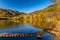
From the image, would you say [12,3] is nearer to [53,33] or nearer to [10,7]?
[10,7]

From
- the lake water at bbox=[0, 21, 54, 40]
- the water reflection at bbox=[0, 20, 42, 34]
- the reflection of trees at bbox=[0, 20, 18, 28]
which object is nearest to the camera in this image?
the lake water at bbox=[0, 21, 54, 40]

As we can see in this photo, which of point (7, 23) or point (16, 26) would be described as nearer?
point (7, 23)

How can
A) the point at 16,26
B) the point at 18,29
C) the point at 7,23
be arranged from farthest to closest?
the point at 16,26 < the point at 7,23 < the point at 18,29

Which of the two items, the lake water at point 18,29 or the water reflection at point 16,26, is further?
the water reflection at point 16,26

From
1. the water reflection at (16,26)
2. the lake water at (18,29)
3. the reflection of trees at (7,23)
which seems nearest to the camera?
the lake water at (18,29)

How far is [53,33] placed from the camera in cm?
2183

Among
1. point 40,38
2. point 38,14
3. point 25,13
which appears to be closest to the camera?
point 40,38

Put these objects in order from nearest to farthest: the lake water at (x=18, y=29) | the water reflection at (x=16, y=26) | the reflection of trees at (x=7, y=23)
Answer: the lake water at (x=18, y=29) < the water reflection at (x=16, y=26) < the reflection of trees at (x=7, y=23)

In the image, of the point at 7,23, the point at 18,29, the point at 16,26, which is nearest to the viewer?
the point at 18,29

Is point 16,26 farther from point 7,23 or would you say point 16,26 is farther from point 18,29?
point 7,23

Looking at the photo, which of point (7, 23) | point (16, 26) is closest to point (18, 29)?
point (16, 26)

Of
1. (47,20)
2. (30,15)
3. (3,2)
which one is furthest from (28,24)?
(3,2)

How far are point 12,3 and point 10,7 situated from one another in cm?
76

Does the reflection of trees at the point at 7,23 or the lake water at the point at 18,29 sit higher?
the reflection of trees at the point at 7,23
